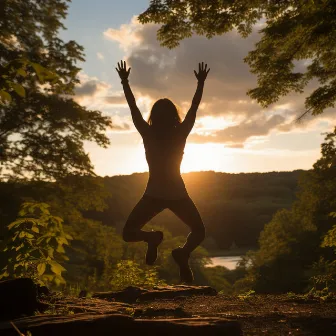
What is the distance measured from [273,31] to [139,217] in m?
5.73

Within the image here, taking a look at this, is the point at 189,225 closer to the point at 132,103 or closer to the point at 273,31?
the point at 132,103

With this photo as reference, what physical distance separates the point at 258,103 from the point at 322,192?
13817 millimetres

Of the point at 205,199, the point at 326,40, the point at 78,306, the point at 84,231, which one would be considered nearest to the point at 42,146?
the point at 84,231

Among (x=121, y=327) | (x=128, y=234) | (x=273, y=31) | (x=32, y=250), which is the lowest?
(x=121, y=327)

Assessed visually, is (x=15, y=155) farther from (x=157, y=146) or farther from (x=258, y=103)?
(x=157, y=146)

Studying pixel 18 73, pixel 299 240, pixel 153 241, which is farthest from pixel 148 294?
pixel 299 240

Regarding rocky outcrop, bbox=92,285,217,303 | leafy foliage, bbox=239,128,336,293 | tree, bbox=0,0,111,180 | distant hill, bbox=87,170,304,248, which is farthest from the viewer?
distant hill, bbox=87,170,304,248

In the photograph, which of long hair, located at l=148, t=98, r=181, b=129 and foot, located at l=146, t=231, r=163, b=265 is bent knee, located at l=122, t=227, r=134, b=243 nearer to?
foot, located at l=146, t=231, r=163, b=265

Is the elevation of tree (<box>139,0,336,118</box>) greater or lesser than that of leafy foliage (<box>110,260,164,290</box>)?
greater

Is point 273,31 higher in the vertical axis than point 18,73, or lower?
higher

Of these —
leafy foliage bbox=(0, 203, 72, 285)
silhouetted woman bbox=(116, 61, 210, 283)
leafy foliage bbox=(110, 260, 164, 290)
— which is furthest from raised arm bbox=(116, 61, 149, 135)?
leafy foliage bbox=(110, 260, 164, 290)

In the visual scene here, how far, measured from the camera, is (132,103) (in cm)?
563

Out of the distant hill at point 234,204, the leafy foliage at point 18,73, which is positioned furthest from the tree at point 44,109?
the distant hill at point 234,204

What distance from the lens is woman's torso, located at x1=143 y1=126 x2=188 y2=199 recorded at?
530cm
